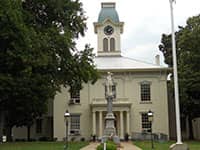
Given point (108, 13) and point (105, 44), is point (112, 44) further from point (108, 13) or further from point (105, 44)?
point (108, 13)

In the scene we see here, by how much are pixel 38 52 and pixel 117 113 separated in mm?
21244

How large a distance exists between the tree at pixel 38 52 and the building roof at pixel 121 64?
14557 millimetres

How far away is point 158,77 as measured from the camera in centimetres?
5056

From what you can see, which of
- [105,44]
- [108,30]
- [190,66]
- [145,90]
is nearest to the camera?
[190,66]

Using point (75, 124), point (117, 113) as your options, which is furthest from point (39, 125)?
point (117, 113)

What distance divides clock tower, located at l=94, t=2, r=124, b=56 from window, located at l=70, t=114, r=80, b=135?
950 cm

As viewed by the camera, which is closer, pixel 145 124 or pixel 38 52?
pixel 38 52

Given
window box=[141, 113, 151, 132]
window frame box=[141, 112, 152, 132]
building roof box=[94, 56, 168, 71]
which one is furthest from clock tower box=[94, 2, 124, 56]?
window box=[141, 113, 151, 132]

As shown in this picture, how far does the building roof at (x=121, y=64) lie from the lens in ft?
165

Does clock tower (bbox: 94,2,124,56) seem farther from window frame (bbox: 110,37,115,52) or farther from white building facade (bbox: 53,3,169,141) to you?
white building facade (bbox: 53,3,169,141)

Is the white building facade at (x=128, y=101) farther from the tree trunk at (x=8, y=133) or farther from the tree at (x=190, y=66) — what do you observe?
the tree trunk at (x=8, y=133)

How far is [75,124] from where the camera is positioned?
164 ft

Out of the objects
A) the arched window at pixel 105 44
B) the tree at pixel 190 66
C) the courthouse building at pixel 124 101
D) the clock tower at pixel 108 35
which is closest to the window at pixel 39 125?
the courthouse building at pixel 124 101

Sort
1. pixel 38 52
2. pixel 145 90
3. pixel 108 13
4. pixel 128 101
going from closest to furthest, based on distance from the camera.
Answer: pixel 38 52 → pixel 128 101 → pixel 145 90 → pixel 108 13
